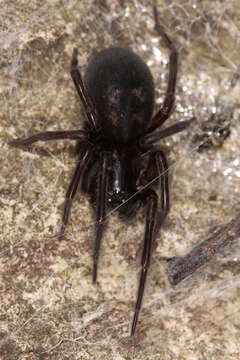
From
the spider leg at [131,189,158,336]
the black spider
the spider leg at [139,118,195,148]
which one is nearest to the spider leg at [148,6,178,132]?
the black spider

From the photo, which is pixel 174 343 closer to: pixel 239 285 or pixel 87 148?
pixel 239 285

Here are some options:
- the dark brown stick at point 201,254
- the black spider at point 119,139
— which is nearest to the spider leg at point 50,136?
the black spider at point 119,139

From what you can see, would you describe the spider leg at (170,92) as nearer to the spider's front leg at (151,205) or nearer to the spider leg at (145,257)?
the spider's front leg at (151,205)

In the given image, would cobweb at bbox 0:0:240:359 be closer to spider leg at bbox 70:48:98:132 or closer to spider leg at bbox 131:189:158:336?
spider leg at bbox 131:189:158:336

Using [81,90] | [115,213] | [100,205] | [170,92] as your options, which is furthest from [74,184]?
[170,92]

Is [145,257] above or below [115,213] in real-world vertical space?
below

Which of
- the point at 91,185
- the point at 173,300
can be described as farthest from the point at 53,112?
the point at 173,300

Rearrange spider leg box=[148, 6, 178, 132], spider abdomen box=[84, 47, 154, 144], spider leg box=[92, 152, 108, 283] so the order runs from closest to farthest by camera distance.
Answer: spider leg box=[92, 152, 108, 283] < spider abdomen box=[84, 47, 154, 144] < spider leg box=[148, 6, 178, 132]

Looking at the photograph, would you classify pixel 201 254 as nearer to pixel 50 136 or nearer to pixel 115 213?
pixel 115 213
